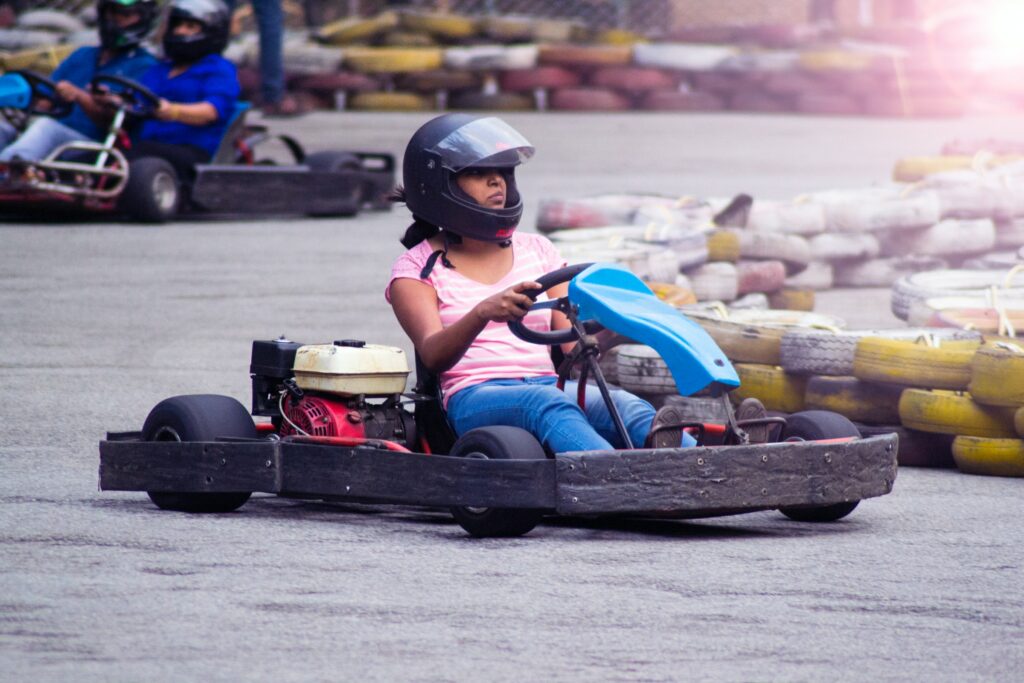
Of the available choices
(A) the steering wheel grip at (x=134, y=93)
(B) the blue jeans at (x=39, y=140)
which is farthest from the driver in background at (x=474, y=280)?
(B) the blue jeans at (x=39, y=140)

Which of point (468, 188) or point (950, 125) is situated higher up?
point (468, 188)

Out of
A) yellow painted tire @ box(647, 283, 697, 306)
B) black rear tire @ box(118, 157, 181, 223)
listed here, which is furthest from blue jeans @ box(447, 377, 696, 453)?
black rear tire @ box(118, 157, 181, 223)

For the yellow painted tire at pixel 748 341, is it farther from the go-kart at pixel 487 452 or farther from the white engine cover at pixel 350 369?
the white engine cover at pixel 350 369

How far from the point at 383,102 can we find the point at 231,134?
610 centimetres

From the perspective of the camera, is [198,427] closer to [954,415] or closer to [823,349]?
[823,349]

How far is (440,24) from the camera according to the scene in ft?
52.5

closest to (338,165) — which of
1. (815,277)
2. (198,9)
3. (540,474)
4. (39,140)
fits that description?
(198,9)

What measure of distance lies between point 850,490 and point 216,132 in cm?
613

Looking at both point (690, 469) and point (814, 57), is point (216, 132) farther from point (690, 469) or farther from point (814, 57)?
point (814, 57)

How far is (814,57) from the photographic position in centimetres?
1597

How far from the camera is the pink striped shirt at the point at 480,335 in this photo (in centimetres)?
412

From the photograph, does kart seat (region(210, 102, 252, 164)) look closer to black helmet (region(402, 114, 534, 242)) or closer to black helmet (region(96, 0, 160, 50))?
black helmet (region(96, 0, 160, 50))

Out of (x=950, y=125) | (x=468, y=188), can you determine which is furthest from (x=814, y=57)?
(x=468, y=188)

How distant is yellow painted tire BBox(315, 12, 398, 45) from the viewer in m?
15.9
